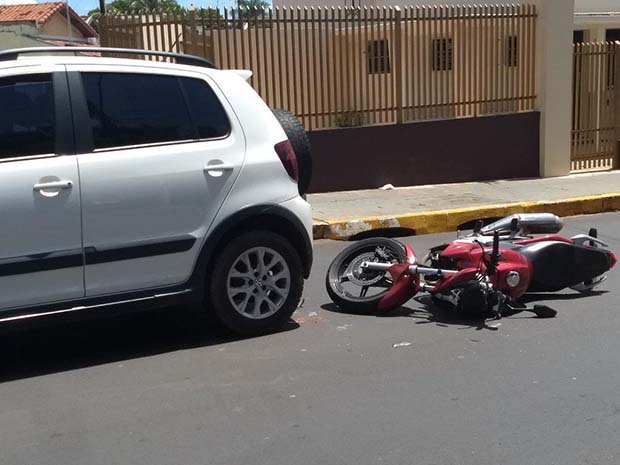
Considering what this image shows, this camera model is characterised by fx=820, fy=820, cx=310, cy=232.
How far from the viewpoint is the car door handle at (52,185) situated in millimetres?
4746

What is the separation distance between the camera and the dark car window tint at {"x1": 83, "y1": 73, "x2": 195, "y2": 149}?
16.5ft

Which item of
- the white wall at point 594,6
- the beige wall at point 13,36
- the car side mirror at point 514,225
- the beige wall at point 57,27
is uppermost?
the beige wall at point 57,27

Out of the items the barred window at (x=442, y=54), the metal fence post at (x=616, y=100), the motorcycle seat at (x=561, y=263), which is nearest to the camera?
the motorcycle seat at (x=561, y=263)

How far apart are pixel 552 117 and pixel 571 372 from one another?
8.60 m

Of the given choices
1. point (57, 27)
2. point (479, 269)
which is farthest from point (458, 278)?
point (57, 27)

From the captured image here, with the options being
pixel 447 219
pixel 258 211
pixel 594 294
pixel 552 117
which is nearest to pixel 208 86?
pixel 258 211

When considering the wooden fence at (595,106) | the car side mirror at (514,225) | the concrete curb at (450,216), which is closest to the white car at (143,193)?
the car side mirror at (514,225)

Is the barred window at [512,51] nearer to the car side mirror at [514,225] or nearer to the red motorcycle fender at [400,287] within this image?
the car side mirror at [514,225]

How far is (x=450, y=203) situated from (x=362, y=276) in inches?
185

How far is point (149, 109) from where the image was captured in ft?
17.1

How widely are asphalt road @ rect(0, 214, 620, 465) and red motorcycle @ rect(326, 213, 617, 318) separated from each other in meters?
0.18

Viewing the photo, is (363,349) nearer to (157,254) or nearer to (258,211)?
(258,211)

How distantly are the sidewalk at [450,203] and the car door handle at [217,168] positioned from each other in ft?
13.5

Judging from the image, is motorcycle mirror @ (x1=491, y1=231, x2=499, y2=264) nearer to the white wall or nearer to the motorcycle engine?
the motorcycle engine
